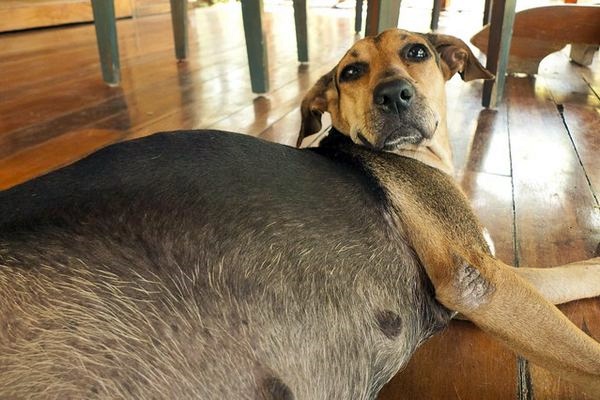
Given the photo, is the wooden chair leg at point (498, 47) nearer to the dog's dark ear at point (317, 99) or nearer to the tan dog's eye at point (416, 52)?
the tan dog's eye at point (416, 52)

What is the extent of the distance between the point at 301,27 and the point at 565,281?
12.8 feet

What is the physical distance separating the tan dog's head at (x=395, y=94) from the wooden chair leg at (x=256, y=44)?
6.10 feet

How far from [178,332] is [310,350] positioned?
11.5 inches

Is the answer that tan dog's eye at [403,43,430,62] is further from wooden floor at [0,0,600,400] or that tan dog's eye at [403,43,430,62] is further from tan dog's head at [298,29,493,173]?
wooden floor at [0,0,600,400]

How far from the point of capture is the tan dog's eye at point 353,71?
2.10 meters

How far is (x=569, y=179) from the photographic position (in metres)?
2.65

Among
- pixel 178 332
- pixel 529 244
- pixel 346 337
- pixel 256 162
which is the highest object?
pixel 256 162

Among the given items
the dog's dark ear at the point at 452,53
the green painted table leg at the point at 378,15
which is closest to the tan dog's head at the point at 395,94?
the dog's dark ear at the point at 452,53

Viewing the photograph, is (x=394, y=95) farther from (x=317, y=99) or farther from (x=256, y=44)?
(x=256, y=44)

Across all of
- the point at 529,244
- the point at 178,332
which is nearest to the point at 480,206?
the point at 529,244

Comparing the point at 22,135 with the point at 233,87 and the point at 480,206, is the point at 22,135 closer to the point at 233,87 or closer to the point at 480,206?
the point at 233,87

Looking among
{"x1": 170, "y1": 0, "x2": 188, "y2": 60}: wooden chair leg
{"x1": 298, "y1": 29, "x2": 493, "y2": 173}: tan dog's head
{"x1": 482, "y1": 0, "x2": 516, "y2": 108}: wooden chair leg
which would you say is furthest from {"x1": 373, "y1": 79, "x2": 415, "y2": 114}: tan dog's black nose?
{"x1": 170, "y1": 0, "x2": 188, "y2": 60}: wooden chair leg

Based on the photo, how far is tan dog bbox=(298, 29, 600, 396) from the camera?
139cm

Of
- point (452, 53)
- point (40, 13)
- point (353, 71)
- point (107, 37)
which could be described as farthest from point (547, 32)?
point (40, 13)
